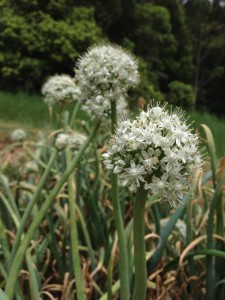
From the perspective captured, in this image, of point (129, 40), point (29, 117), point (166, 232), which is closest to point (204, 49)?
point (129, 40)

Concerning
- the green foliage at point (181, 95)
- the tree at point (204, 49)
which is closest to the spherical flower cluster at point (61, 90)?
the green foliage at point (181, 95)

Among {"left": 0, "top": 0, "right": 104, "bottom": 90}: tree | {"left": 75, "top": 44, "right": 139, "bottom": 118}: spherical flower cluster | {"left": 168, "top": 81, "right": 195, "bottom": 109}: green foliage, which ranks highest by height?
{"left": 0, "top": 0, "right": 104, "bottom": 90}: tree

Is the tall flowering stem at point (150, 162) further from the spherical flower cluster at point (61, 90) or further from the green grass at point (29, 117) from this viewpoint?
the green grass at point (29, 117)

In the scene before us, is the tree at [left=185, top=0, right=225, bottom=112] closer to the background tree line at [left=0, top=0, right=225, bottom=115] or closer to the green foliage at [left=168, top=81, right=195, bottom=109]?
the background tree line at [left=0, top=0, right=225, bottom=115]

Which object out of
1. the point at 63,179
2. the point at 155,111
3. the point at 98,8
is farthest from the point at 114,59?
the point at 98,8

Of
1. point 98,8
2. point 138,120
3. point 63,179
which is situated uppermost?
point 98,8

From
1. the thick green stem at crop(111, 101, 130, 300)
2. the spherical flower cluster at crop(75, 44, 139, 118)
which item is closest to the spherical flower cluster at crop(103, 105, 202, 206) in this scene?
the thick green stem at crop(111, 101, 130, 300)

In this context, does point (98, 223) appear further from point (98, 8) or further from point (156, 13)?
point (156, 13)
